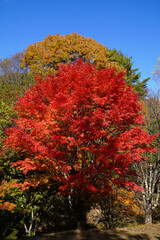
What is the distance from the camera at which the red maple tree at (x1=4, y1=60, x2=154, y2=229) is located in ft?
30.3

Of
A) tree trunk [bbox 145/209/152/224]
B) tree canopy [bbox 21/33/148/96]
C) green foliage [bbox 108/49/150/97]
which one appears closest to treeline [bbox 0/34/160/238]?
tree trunk [bbox 145/209/152/224]

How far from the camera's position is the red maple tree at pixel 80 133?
30.3 ft

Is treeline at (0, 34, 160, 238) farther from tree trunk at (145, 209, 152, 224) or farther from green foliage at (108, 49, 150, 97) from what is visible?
green foliage at (108, 49, 150, 97)

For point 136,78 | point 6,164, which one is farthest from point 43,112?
point 136,78

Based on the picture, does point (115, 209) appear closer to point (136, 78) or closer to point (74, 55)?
point (74, 55)

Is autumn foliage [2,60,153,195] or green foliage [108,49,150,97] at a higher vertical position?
green foliage [108,49,150,97]

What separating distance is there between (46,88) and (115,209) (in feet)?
33.3

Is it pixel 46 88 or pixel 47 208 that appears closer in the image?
pixel 46 88

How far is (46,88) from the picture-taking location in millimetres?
11250

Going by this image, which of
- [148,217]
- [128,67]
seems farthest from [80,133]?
[128,67]

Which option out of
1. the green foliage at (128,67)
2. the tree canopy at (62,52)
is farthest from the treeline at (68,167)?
the green foliage at (128,67)

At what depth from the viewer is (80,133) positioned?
1020cm

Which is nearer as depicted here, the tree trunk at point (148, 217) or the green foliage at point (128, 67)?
the tree trunk at point (148, 217)

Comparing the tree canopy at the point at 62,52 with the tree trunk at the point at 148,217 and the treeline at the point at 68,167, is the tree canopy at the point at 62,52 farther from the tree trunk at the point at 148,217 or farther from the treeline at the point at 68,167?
the tree trunk at the point at 148,217
